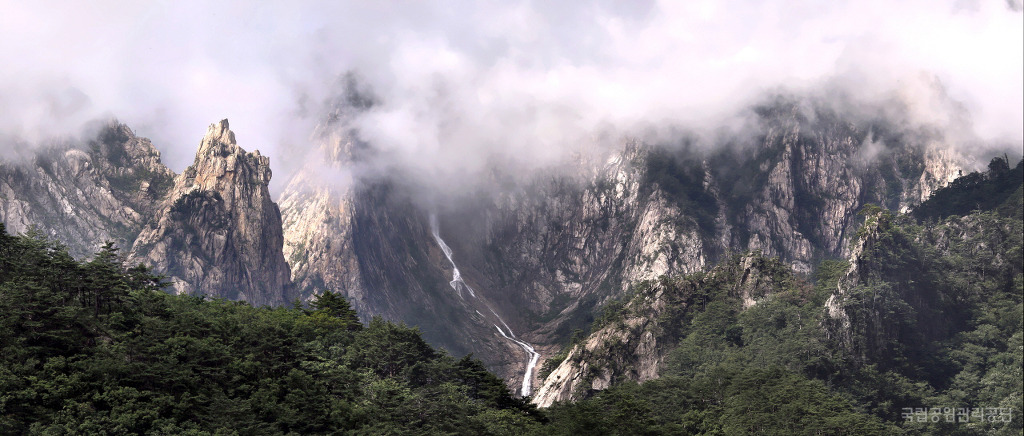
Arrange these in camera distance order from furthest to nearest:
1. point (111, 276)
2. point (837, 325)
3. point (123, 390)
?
point (837, 325) → point (111, 276) → point (123, 390)

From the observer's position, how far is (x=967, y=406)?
566ft

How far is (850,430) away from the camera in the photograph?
445 ft

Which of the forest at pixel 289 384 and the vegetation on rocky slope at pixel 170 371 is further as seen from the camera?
the forest at pixel 289 384

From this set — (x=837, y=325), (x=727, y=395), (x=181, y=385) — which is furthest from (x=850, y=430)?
(x=181, y=385)

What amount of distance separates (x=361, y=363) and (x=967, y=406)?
119m

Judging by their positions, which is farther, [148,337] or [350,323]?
[350,323]

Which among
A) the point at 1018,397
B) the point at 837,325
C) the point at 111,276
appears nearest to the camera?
the point at 111,276

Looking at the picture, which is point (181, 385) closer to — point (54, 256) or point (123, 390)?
point (123, 390)

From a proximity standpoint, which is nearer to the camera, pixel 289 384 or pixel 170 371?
pixel 170 371

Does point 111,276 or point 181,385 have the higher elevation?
point 111,276

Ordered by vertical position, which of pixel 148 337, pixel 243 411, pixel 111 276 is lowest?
pixel 243 411

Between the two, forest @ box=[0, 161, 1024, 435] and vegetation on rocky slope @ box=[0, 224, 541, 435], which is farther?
forest @ box=[0, 161, 1024, 435]

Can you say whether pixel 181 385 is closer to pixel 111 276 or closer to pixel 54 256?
pixel 111 276

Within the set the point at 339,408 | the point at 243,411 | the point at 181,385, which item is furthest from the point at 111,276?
the point at 339,408
